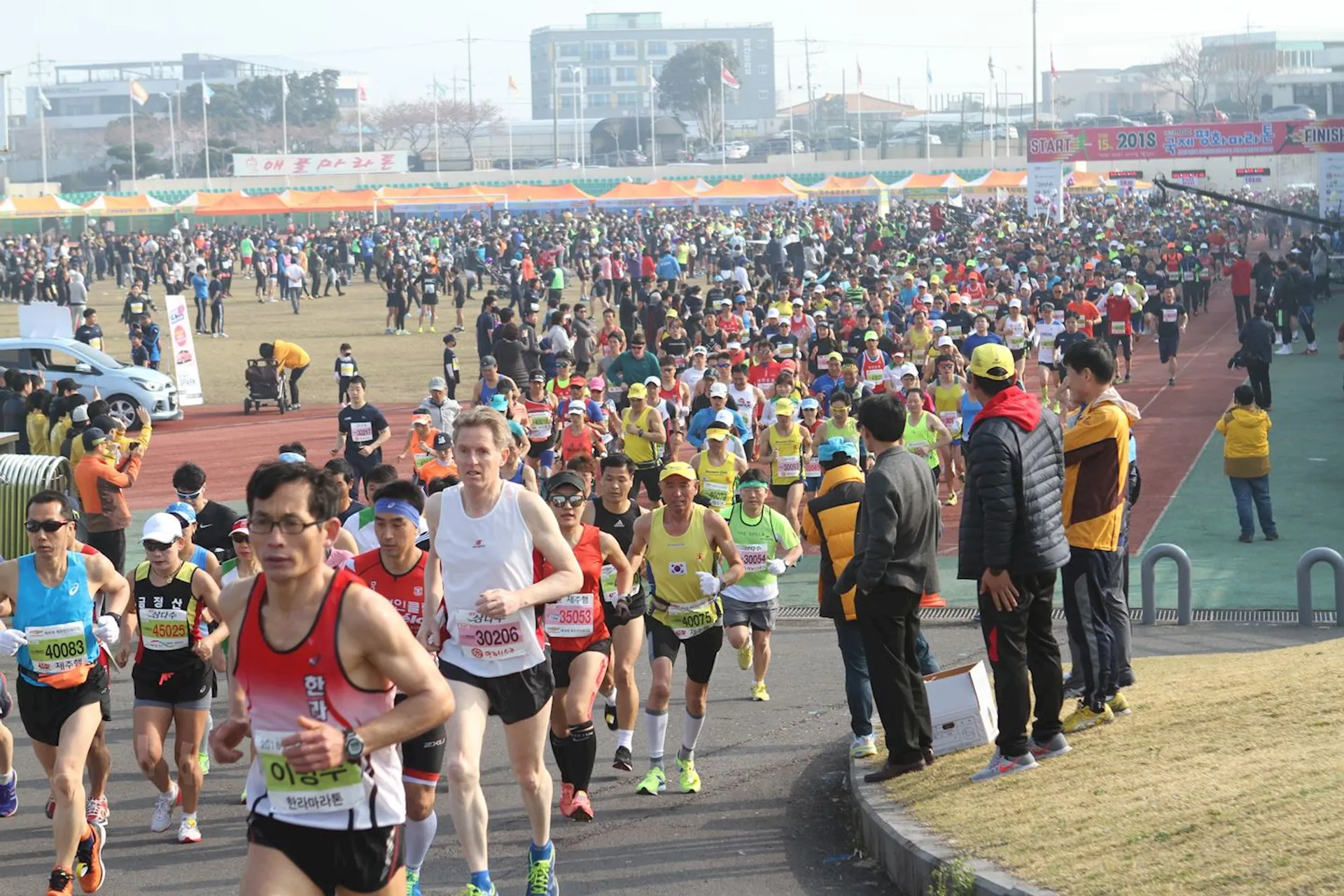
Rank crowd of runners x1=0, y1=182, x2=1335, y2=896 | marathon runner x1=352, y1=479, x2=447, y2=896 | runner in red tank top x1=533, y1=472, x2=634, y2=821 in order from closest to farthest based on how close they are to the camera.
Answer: crowd of runners x1=0, y1=182, x2=1335, y2=896
marathon runner x1=352, y1=479, x2=447, y2=896
runner in red tank top x1=533, y1=472, x2=634, y2=821

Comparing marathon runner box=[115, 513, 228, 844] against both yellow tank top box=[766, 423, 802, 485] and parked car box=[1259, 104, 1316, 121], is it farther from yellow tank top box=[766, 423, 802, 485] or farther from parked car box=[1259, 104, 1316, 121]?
parked car box=[1259, 104, 1316, 121]

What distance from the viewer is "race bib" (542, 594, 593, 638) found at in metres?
8.23

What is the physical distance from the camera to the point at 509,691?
6.45 m

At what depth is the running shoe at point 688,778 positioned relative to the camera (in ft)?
28.7

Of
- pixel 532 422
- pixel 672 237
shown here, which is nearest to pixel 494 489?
pixel 532 422

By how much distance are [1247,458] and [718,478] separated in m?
5.57

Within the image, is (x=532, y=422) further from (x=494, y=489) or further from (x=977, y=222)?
(x=977, y=222)

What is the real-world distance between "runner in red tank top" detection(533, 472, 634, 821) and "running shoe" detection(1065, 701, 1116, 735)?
7.51 feet

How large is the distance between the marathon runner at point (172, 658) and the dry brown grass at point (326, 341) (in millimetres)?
20252

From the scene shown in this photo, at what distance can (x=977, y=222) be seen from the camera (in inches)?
2697

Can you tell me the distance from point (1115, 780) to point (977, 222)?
207 ft

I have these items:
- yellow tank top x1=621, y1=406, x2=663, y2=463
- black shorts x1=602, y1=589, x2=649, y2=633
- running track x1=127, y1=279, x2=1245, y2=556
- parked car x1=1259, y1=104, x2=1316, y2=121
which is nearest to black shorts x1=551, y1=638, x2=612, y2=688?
black shorts x1=602, y1=589, x2=649, y2=633

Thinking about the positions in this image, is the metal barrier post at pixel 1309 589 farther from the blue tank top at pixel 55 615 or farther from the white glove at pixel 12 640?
the white glove at pixel 12 640

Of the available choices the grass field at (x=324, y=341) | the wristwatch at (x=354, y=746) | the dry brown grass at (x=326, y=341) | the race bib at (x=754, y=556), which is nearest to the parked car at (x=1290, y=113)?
the grass field at (x=324, y=341)
